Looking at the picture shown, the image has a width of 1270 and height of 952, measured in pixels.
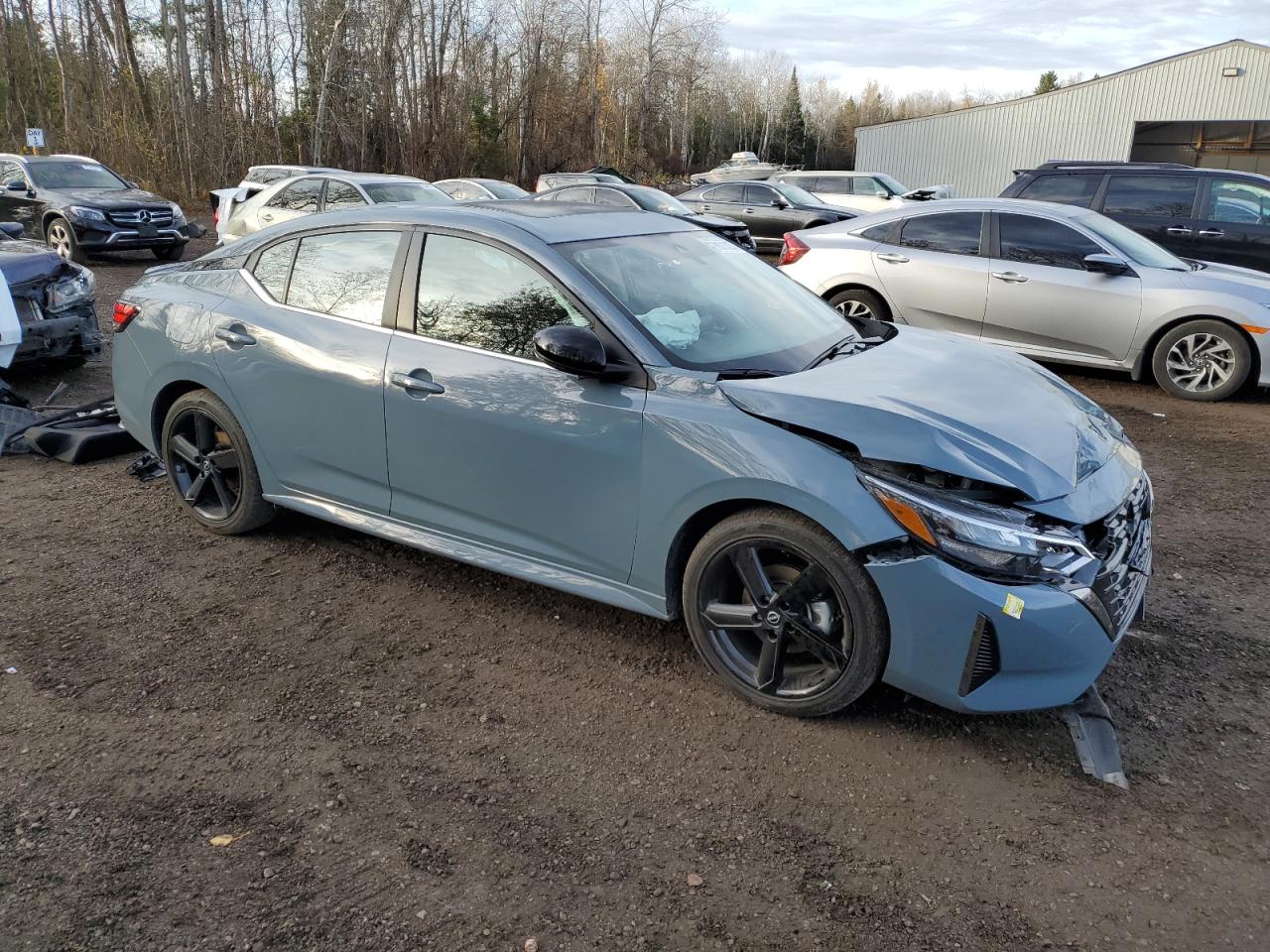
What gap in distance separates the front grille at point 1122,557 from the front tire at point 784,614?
74 centimetres

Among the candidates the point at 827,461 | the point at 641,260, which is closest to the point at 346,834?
the point at 827,461

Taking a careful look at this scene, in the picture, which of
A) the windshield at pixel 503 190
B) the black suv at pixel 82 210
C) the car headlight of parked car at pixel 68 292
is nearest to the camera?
the car headlight of parked car at pixel 68 292

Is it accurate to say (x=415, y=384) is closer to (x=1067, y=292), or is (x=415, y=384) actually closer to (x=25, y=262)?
(x=25, y=262)

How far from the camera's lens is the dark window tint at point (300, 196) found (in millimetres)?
13586

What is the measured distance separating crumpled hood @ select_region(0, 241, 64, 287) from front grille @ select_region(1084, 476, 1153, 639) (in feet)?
24.1

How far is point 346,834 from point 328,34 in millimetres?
36634

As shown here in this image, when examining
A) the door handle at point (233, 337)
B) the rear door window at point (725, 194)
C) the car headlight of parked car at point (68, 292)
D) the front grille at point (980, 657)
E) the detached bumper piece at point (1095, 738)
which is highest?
the rear door window at point (725, 194)

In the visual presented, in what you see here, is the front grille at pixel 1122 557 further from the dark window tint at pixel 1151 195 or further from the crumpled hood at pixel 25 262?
the dark window tint at pixel 1151 195

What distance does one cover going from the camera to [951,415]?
129 inches

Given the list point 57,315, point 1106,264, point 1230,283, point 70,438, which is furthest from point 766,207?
point 70,438

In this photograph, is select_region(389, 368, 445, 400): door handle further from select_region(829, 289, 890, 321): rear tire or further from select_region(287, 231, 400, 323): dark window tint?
select_region(829, 289, 890, 321): rear tire

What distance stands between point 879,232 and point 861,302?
0.72 meters

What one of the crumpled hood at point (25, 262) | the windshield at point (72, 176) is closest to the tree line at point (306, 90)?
the windshield at point (72, 176)

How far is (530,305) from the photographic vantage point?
12.3ft
